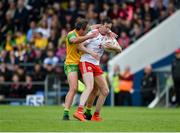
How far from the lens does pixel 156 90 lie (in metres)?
32.0

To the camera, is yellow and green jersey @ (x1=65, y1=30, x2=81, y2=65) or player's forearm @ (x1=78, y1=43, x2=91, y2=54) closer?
player's forearm @ (x1=78, y1=43, x2=91, y2=54)

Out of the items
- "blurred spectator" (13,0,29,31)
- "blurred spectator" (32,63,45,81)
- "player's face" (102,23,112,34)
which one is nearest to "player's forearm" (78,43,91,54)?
"player's face" (102,23,112,34)

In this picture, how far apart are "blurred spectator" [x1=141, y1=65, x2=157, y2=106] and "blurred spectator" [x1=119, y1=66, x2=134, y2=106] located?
1.70 feet

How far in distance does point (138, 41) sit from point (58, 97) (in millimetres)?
4099

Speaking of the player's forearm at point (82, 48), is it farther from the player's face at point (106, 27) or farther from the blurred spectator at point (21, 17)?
the blurred spectator at point (21, 17)

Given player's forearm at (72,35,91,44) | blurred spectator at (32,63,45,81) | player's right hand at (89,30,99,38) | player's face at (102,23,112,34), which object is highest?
player's face at (102,23,112,34)

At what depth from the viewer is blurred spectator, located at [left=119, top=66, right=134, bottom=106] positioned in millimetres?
31531

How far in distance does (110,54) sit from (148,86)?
2667 millimetres

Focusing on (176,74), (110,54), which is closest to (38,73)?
(110,54)

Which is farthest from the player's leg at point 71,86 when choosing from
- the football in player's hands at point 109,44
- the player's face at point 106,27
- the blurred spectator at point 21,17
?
the blurred spectator at point 21,17

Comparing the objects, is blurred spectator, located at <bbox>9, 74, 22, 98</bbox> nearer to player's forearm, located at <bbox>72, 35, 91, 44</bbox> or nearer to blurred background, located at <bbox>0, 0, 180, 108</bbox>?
blurred background, located at <bbox>0, 0, 180, 108</bbox>

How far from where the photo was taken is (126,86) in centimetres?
3153

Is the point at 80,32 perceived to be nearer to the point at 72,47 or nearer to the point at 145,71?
the point at 72,47

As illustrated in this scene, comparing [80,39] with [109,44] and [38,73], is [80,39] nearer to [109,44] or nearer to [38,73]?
[109,44]
